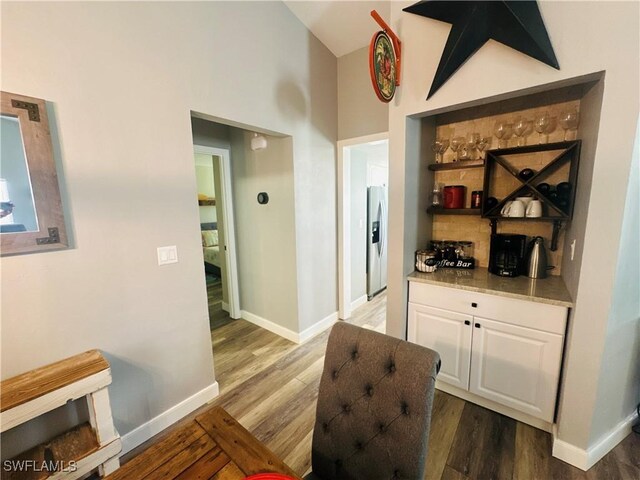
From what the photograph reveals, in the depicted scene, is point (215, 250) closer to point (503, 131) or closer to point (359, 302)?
point (359, 302)

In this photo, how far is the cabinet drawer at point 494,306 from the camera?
156 centimetres

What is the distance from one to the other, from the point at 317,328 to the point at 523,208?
2.30m

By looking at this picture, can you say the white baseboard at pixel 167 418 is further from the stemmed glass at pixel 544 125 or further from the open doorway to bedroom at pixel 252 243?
the stemmed glass at pixel 544 125

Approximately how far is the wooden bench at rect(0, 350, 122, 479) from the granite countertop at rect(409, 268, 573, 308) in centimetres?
200

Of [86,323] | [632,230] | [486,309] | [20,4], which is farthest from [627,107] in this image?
[86,323]

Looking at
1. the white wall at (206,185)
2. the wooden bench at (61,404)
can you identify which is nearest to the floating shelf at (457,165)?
the wooden bench at (61,404)

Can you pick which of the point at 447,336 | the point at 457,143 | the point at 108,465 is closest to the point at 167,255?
the point at 108,465

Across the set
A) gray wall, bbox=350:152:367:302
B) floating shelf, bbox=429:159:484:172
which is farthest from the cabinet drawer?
gray wall, bbox=350:152:367:302

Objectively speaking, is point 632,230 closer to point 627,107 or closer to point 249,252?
point 627,107

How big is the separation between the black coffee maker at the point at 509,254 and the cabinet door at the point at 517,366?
44 cm

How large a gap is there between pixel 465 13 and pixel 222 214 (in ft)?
9.36

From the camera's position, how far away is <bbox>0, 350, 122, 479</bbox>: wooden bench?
1.15 m

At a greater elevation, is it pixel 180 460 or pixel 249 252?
pixel 249 252

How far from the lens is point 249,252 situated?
10.7 ft
